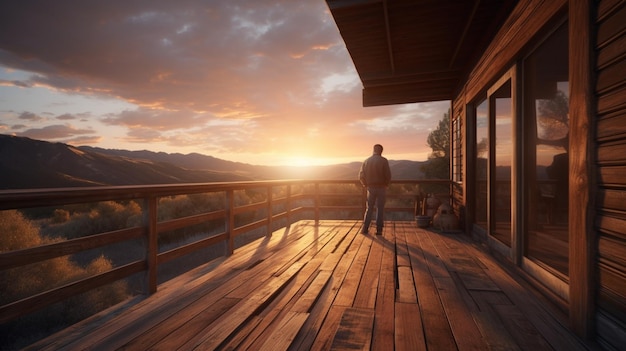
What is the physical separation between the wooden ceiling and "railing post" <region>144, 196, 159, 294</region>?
311 cm

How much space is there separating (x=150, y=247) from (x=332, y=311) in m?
1.90

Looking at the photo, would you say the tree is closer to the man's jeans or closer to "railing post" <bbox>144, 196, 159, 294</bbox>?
the man's jeans

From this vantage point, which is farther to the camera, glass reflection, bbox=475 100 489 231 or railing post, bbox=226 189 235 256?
glass reflection, bbox=475 100 489 231

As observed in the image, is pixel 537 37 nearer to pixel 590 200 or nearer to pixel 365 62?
pixel 590 200

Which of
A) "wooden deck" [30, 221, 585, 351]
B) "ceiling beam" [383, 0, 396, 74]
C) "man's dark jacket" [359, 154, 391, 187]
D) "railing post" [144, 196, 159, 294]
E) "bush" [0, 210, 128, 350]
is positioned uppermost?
"ceiling beam" [383, 0, 396, 74]

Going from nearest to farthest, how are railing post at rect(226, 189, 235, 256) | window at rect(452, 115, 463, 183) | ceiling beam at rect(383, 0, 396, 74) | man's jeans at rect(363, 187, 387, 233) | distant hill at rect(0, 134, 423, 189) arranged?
Answer: ceiling beam at rect(383, 0, 396, 74) → railing post at rect(226, 189, 235, 256) → man's jeans at rect(363, 187, 387, 233) → window at rect(452, 115, 463, 183) → distant hill at rect(0, 134, 423, 189)

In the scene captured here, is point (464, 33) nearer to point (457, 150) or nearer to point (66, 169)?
point (457, 150)

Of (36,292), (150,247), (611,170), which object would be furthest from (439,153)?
(150,247)

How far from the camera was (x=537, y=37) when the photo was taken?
3041 mm

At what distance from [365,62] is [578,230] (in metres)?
4.54

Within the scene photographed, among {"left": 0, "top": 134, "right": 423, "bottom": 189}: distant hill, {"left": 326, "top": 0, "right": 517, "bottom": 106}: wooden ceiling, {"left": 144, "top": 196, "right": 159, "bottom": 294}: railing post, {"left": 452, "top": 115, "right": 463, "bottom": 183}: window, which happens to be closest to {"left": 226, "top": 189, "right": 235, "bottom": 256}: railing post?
{"left": 144, "top": 196, "right": 159, "bottom": 294}: railing post

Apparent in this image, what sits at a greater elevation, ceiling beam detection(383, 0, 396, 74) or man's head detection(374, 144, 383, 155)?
ceiling beam detection(383, 0, 396, 74)

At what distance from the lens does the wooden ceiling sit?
3.95 m

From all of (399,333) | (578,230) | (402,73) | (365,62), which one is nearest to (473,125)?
(402,73)
